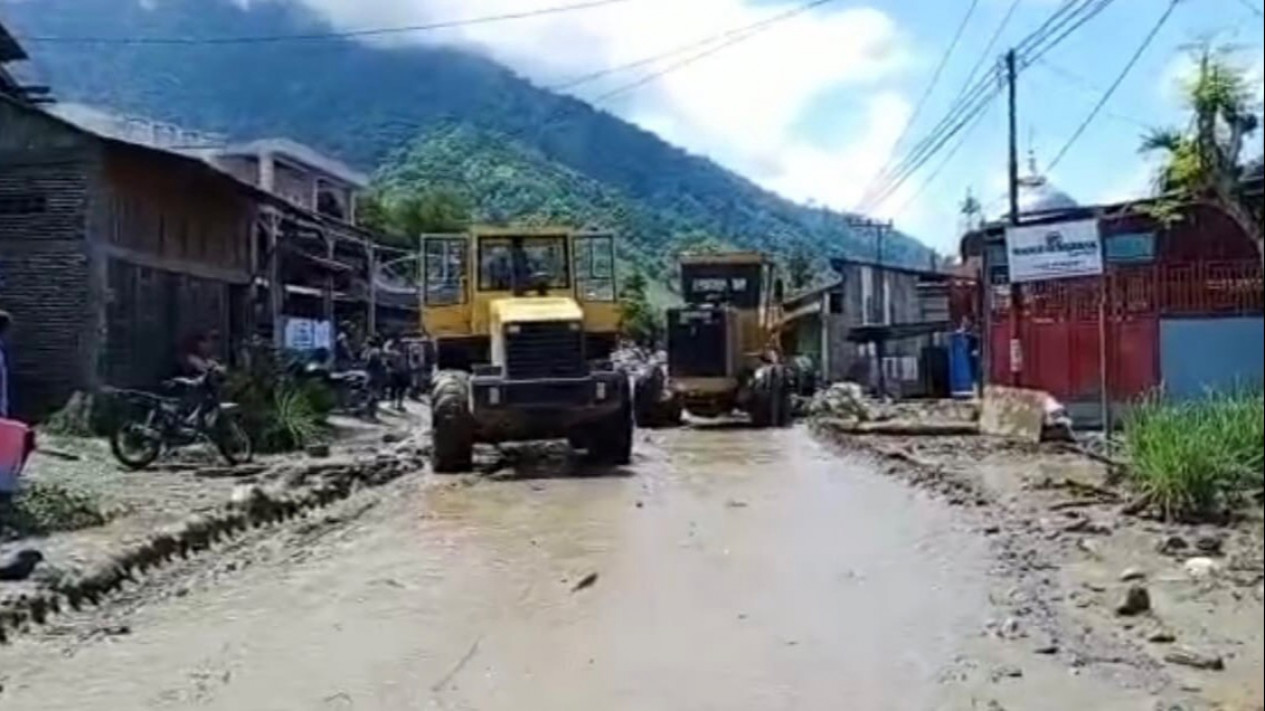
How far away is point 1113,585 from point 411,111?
13.3 metres

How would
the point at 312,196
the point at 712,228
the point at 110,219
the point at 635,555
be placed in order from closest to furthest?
the point at 635,555
the point at 110,219
the point at 712,228
the point at 312,196

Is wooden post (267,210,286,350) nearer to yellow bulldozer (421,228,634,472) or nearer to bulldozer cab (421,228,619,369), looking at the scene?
bulldozer cab (421,228,619,369)

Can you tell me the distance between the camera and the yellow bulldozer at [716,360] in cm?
2694

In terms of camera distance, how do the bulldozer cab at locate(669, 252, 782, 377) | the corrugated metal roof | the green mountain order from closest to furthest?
the green mountain → the corrugated metal roof → the bulldozer cab at locate(669, 252, 782, 377)

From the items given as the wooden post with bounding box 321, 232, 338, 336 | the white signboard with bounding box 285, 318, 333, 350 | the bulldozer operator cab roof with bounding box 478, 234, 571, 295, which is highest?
the wooden post with bounding box 321, 232, 338, 336

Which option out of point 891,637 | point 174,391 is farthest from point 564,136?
point 891,637

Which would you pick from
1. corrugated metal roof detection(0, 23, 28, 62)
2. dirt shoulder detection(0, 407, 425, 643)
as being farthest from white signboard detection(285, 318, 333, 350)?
dirt shoulder detection(0, 407, 425, 643)

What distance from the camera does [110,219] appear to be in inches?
841

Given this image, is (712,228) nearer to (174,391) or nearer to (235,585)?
(174,391)

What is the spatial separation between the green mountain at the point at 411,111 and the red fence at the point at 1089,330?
1.78 m

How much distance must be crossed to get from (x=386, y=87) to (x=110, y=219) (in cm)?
535

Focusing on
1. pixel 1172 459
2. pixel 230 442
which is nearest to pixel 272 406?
pixel 230 442

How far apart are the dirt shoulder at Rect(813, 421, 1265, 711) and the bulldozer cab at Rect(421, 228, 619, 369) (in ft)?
15.9

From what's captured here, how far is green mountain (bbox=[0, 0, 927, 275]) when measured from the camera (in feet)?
41.4
